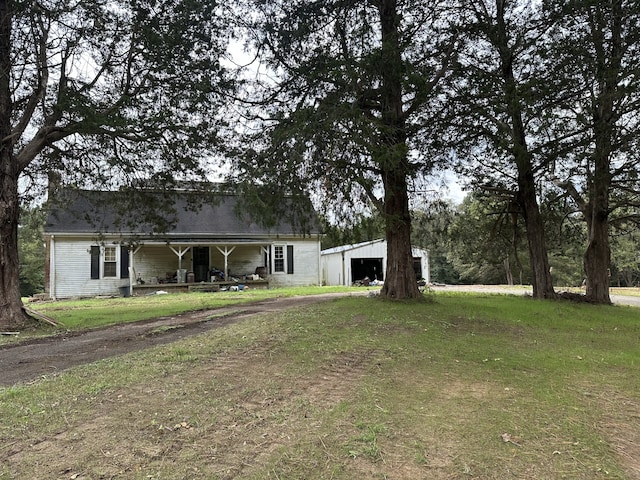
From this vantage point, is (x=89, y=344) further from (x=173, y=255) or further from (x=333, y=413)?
(x=173, y=255)

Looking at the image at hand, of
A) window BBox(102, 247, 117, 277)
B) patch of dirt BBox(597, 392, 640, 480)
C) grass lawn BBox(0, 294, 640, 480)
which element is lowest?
patch of dirt BBox(597, 392, 640, 480)

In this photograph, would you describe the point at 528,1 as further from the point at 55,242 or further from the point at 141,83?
the point at 55,242

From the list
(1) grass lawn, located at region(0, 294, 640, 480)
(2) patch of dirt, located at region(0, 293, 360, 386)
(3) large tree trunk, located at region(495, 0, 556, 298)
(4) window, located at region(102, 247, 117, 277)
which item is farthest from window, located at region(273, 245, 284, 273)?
(1) grass lawn, located at region(0, 294, 640, 480)

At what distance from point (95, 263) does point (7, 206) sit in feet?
37.4

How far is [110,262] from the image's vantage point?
20.3m

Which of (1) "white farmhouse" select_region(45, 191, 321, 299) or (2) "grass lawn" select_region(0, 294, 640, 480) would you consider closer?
(2) "grass lawn" select_region(0, 294, 640, 480)

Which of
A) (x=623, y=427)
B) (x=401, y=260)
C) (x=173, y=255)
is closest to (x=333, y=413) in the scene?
(x=623, y=427)

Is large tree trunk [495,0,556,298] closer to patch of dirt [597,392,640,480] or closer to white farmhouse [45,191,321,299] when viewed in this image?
patch of dirt [597,392,640,480]

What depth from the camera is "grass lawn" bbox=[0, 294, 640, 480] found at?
109 inches

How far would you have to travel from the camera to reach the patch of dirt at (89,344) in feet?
17.3

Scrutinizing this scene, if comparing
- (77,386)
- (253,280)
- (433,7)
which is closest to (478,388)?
(77,386)

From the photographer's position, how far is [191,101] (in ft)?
33.6

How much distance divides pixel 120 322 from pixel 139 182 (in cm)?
451

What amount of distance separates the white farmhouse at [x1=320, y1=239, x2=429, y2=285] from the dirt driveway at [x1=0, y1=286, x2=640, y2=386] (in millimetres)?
17707
